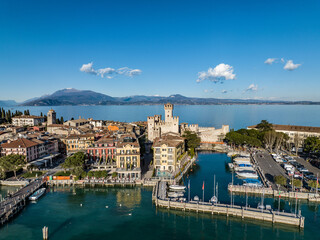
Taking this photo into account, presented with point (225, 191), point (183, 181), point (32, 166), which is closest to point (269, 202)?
point (225, 191)

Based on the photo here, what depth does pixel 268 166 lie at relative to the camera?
2596 inches

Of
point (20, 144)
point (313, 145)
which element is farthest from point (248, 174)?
point (20, 144)

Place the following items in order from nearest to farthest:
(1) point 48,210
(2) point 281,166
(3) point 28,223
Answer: (3) point 28,223 < (1) point 48,210 < (2) point 281,166

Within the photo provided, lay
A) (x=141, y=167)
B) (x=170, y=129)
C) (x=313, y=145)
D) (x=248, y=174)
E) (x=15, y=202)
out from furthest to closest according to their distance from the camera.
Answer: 1. (x=170, y=129)
2. (x=313, y=145)
3. (x=141, y=167)
4. (x=248, y=174)
5. (x=15, y=202)

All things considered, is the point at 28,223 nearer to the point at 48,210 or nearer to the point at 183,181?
the point at 48,210

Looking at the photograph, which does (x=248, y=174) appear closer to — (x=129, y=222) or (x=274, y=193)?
(x=274, y=193)

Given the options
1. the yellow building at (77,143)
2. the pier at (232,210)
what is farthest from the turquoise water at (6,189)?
the pier at (232,210)

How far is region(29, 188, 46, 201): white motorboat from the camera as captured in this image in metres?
46.6

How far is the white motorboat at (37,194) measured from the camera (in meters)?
46.6

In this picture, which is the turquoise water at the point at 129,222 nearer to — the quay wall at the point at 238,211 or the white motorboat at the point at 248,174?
the quay wall at the point at 238,211

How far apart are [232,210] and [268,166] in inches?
1274

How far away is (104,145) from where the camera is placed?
6869 cm

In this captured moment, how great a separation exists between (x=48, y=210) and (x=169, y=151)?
32.6m

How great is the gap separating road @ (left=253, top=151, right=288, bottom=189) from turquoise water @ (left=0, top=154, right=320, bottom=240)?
14.5 metres
